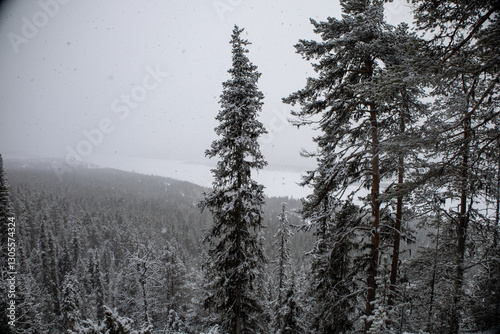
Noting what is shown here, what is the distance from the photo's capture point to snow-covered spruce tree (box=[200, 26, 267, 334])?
8.77m

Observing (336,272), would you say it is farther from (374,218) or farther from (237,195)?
(237,195)

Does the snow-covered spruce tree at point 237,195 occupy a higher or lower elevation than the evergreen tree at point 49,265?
higher

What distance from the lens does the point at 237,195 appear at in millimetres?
8797

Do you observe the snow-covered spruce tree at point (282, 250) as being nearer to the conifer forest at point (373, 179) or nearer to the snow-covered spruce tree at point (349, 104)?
the conifer forest at point (373, 179)

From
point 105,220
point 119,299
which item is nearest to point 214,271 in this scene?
point 119,299

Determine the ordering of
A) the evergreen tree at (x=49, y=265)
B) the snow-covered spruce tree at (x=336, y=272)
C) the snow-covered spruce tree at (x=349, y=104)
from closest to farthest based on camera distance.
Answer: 1. the snow-covered spruce tree at (x=349, y=104)
2. the snow-covered spruce tree at (x=336, y=272)
3. the evergreen tree at (x=49, y=265)

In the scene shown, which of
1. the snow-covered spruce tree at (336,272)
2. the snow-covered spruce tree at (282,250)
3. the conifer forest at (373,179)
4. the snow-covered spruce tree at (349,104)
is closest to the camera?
the conifer forest at (373,179)

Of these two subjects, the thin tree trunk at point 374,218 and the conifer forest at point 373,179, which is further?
the thin tree trunk at point 374,218

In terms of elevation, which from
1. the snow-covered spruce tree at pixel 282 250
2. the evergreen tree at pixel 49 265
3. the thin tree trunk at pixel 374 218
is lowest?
the evergreen tree at pixel 49 265

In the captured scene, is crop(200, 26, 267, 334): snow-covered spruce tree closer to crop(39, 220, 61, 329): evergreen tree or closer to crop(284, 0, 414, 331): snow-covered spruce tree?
crop(284, 0, 414, 331): snow-covered spruce tree

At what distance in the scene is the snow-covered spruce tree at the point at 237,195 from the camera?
28.8ft

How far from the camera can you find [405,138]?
487cm

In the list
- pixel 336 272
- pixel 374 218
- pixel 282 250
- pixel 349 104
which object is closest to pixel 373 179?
pixel 374 218

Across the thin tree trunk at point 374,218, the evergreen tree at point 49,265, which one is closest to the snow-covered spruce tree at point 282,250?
the thin tree trunk at point 374,218
